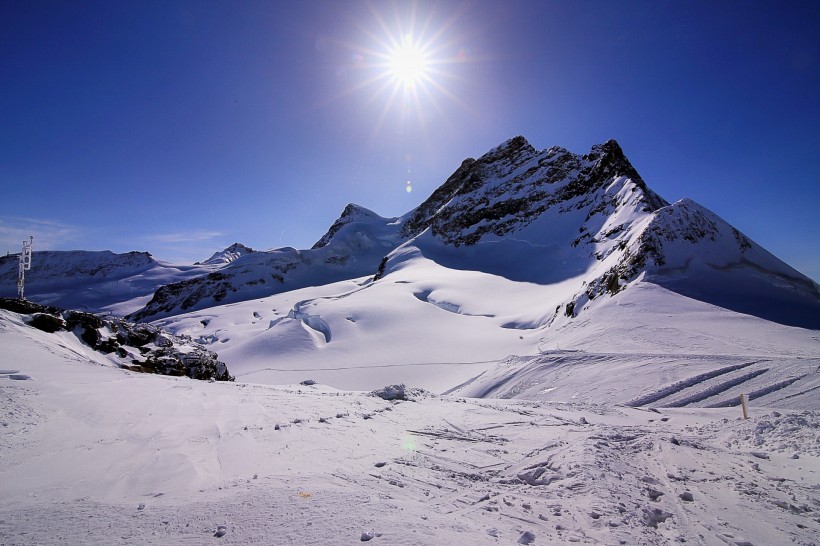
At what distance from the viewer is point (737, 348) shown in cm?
1140

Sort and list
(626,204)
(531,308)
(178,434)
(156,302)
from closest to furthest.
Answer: (178,434), (531,308), (626,204), (156,302)

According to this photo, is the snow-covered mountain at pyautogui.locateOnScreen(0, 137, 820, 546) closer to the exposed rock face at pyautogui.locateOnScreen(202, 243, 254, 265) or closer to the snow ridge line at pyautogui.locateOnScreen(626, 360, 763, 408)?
the snow ridge line at pyautogui.locateOnScreen(626, 360, 763, 408)

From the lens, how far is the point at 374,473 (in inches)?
172

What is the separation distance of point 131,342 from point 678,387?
16536 millimetres

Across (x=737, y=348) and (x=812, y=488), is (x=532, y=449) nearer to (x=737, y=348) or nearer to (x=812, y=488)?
(x=812, y=488)

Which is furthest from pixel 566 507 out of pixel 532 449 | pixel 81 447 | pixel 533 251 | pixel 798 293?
pixel 533 251

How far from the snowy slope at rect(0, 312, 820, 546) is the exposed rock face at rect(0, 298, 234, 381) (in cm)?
515

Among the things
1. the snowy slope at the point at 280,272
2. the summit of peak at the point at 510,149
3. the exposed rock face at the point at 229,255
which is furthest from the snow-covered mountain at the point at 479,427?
the exposed rock face at the point at 229,255

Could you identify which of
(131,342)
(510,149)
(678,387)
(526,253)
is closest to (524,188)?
(510,149)

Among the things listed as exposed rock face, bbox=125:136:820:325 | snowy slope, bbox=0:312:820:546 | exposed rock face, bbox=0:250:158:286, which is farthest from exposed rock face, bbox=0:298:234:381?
exposed rock face, bbox=0:250:158:286

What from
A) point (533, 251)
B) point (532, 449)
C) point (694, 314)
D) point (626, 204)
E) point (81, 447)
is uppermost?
point (626, 204)

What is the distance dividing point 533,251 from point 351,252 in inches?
2135

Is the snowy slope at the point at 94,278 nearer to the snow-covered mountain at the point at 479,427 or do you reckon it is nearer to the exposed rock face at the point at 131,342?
the exposed rock face at the point at 131,342

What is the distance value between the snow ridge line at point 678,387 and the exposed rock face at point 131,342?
44.1 ft
